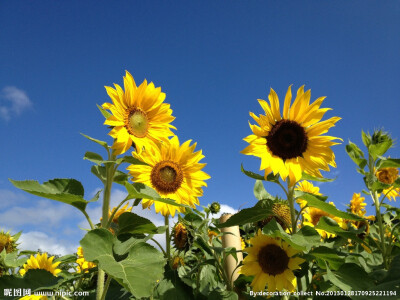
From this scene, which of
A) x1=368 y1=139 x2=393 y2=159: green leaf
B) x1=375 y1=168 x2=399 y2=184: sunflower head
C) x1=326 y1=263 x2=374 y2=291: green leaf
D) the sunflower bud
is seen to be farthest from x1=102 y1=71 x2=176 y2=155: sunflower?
x1=375 y1=168 x2=399 y2=184: sunflower head

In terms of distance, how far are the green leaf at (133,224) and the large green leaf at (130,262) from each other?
0.57 ft

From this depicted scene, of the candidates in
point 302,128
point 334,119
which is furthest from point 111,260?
point 334,119

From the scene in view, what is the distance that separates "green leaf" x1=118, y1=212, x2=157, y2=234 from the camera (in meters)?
1.91

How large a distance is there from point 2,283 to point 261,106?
6.46 ft

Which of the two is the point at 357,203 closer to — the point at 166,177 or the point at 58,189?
the point at 166,177

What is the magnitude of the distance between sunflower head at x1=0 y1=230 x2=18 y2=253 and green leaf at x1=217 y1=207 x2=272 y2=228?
2.86 m

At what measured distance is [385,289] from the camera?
1.79 meters

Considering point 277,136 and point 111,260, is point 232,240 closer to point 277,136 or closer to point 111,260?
point 277,136

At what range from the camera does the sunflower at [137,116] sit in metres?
2.09

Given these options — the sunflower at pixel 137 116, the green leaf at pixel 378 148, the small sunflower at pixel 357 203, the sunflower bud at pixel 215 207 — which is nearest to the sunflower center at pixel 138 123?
the sunflower at pixel 137 116

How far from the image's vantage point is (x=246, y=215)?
216cm

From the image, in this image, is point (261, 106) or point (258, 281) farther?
point (258, 281)

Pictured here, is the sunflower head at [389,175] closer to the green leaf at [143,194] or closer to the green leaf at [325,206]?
the green leaf at [325,206]

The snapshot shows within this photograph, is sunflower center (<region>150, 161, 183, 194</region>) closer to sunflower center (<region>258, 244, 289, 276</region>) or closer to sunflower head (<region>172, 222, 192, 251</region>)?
sunflower head (<region>172, 222, 192, 251</region>)
